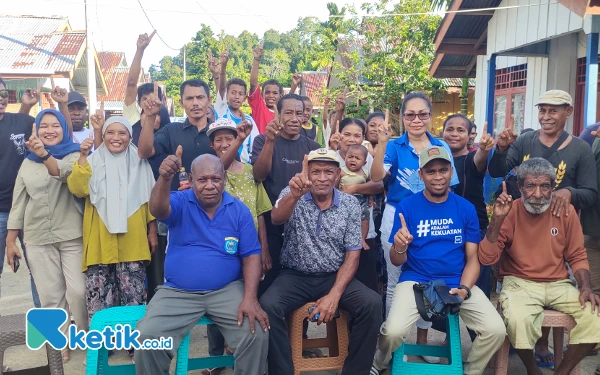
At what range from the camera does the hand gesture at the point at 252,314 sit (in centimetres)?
341

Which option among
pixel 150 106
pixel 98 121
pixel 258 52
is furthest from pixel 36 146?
pixel 258 52

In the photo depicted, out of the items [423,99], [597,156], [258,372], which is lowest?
[258,372]

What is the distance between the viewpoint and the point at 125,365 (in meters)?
3.55

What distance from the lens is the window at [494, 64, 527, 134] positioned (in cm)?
1003

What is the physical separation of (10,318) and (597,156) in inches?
173

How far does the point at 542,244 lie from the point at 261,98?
3401 millimetres

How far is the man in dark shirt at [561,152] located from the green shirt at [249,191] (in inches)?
69.2

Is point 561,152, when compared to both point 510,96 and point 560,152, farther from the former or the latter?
point 510,96

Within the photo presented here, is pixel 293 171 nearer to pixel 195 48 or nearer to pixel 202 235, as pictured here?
pixel 202 235

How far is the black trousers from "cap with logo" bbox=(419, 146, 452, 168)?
968 mm

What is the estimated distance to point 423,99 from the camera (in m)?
4.22

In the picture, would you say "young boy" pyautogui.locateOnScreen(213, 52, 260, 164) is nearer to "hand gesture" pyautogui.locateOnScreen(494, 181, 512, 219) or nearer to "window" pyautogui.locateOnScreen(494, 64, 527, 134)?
"hand gesture" pyautogui.locateOnScreen(494, 181, 512, 219)

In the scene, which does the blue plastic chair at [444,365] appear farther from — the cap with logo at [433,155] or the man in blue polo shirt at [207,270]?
the cap with logo at [433,155]

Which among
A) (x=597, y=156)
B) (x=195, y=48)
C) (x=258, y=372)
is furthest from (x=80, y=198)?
(x=195, y=48)
